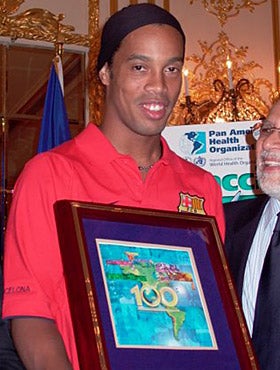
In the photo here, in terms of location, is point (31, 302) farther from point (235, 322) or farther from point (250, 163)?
point (250, 163)

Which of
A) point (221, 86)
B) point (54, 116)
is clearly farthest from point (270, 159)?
point (221, 86)

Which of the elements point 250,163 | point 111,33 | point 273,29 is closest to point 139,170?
point 111,33

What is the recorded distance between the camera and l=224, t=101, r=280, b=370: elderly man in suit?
181 centimetres

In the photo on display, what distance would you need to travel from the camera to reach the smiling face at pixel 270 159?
80.0 inches

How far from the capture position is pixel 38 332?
144 centimetres

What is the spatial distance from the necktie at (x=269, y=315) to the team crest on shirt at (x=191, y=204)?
0.27 meters

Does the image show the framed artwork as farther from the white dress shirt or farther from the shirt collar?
the shirt collar

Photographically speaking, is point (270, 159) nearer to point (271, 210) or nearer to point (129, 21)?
point (271, 210)

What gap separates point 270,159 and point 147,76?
550 millimetres

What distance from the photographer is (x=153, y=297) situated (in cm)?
149

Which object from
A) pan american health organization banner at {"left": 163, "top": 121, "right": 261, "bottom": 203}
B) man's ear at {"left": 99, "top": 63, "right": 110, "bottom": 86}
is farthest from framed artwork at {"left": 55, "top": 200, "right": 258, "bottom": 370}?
pan american health organization banner at {"left": 163, "top": 121, "right": 261, "bottom": 203}

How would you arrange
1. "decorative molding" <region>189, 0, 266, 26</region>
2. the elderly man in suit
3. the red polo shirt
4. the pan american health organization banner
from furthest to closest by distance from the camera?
"decorative molding" <region>189, 0, 266, 26</region> → the pan american health organization banner → the elderly man in suit → the red polo shirt

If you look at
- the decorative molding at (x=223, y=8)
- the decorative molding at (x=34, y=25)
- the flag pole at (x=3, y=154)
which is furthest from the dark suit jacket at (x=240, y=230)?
the decorative molding at (x=223, y=8)

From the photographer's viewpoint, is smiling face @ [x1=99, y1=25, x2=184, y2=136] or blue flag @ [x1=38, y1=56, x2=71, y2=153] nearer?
smiling face @ [x1=99, y1=25, x2=184, y2=136]
